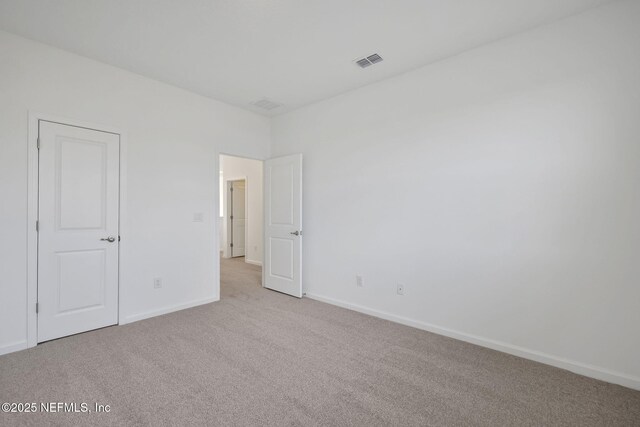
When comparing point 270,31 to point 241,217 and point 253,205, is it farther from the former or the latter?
point 241,217

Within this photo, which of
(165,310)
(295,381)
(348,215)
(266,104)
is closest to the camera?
(295,381)

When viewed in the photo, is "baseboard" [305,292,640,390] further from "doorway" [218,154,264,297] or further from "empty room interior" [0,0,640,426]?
"doorway" [218,154,264,297]

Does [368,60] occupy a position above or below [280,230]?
above

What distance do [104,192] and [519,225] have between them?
411 centimetres

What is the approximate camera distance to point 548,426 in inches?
68.1

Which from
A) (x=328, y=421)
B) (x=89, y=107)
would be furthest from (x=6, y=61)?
(x=328, y=421)

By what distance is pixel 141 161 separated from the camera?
3.35 meters

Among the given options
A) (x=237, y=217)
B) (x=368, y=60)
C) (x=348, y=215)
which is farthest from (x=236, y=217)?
(x=368, y=60)

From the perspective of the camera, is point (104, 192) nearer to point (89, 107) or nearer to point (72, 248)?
point (72, 248)

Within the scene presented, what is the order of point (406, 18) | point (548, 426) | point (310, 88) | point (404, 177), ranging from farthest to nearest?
point (310, 88) → point (404, 177) → point (406, 18) → point (548, 426)

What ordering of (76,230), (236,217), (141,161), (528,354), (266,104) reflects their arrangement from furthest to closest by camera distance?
(236,217)
(266,104)
(141,161)
(76,230)
(528,354)

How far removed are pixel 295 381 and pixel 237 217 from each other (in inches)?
248

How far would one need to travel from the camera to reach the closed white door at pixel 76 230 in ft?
8.99

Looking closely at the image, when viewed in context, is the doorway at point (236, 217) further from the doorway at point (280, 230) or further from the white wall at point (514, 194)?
the white wall at point (514, 194)
